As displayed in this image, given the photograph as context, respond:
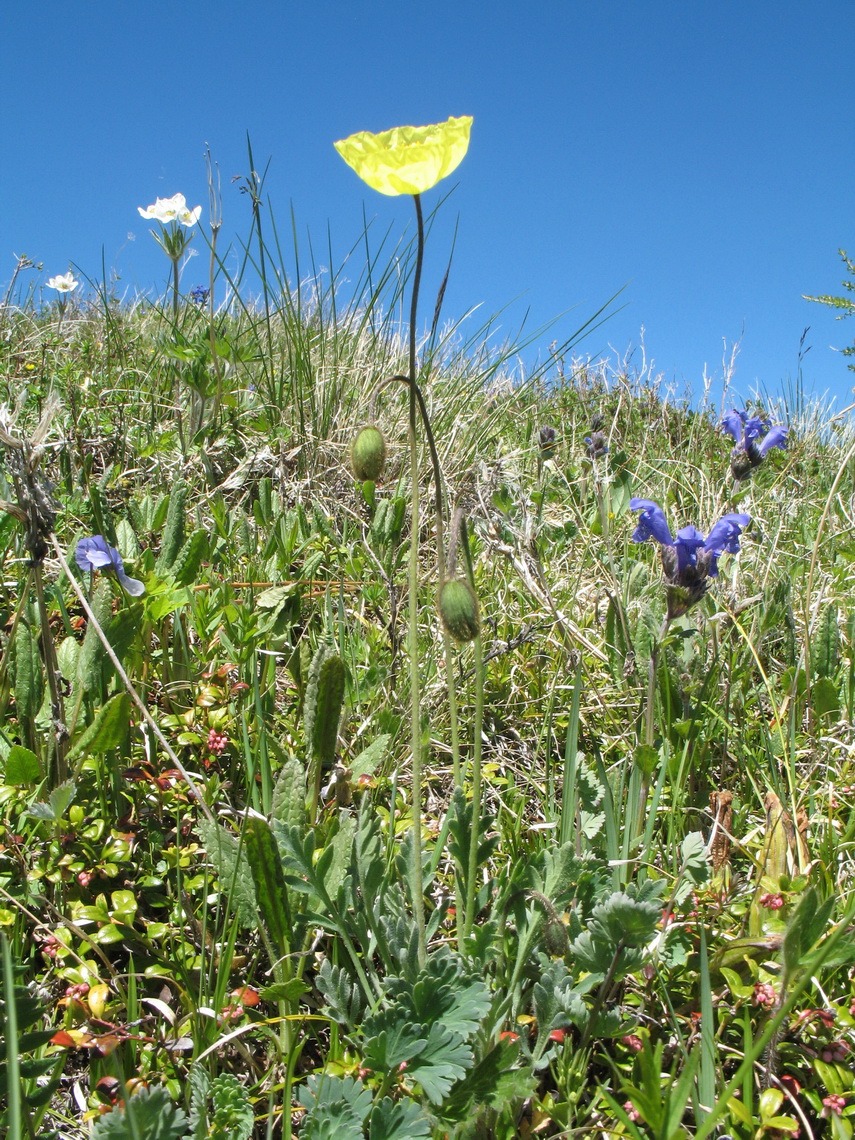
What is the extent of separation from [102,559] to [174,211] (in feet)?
10.3

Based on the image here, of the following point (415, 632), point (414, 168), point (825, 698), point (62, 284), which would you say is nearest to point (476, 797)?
point (415, 632)

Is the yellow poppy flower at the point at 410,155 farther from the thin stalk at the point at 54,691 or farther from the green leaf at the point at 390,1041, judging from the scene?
the green leaf at the point at 390,1041

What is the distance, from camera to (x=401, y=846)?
1376 mm

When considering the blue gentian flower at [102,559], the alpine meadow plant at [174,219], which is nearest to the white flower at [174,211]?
the alpine meadow plant at [174,219]

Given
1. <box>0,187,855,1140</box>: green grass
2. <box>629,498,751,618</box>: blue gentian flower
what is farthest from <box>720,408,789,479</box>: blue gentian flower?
<box>629,498,751,618</box>: blue gentian flower

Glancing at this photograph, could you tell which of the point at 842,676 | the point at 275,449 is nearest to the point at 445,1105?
the point at 842,676

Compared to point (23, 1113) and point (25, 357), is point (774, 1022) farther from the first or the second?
point (25, 357)

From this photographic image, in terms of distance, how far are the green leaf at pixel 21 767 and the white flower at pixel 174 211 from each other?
3.53 metres

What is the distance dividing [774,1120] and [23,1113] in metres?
0.97

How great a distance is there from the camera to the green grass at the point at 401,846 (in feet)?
3.63

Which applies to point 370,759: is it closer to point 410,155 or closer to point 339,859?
point 339,859

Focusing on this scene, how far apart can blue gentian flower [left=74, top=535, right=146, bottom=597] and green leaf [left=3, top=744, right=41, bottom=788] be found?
0.50 meters

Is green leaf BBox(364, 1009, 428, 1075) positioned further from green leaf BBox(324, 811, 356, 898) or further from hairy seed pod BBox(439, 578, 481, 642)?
hairy seed pod BBox(439, 578, 481, 642)

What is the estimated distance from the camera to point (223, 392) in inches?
141
